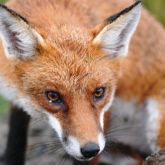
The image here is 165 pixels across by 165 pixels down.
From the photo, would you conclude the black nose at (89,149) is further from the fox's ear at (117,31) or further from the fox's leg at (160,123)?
the fox's leg at (160,123)

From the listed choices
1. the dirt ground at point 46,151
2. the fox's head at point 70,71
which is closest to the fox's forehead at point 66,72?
the fox's head at point 70,71

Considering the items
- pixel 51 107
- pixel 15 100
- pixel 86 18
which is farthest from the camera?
pixel 86 18

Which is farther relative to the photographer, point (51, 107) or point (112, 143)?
point (112, 143)

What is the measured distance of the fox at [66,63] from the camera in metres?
6.46

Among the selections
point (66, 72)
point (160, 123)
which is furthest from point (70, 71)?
point (160, 123)

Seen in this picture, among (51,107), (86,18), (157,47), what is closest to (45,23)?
(86,18)

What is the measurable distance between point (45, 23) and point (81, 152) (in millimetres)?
1942

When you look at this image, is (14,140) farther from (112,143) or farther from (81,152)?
(81,152)

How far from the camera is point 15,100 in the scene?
24.0ft

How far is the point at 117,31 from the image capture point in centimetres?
702

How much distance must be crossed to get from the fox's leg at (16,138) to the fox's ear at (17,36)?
164cm

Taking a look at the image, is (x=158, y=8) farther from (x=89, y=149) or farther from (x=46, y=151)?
(x=89, y=149)

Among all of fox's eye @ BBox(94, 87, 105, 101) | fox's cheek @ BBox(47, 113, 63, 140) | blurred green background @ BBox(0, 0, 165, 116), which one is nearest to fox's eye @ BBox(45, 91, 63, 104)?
Result: fox's cheek @ BBox(47, 113, 63, 140)

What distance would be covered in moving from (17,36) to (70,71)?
0.74 meters
